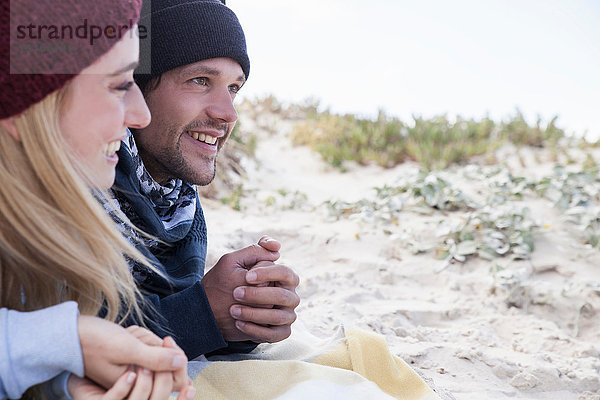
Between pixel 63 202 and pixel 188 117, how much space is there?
106cm

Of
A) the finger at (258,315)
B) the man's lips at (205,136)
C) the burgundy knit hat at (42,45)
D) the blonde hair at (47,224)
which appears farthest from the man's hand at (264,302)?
the burgundy knit hat at (42,45)

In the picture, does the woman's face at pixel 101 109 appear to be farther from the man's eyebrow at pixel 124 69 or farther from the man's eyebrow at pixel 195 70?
the man's eyebrow at pixel 195 70

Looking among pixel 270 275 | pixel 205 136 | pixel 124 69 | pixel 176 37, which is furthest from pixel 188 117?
pixel 124 69

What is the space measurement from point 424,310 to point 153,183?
1.65 meters

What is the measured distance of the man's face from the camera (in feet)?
7.56

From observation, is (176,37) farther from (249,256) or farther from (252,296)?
(252,296)

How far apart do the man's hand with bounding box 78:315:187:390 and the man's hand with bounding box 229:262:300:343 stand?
690 mm

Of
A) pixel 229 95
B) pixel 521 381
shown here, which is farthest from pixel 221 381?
pixel 521 381

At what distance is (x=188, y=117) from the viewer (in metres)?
2.31

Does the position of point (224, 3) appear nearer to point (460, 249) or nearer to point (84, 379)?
point (84, 379)

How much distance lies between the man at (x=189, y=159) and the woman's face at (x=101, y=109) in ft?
1.69

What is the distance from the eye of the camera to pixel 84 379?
127cm

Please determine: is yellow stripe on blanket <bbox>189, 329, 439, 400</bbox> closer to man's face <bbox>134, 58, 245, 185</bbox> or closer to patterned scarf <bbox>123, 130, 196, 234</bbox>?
patterned scarf <bbox>123, 130, 196, 234</bbox>

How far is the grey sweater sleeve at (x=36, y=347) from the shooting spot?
1.16m
